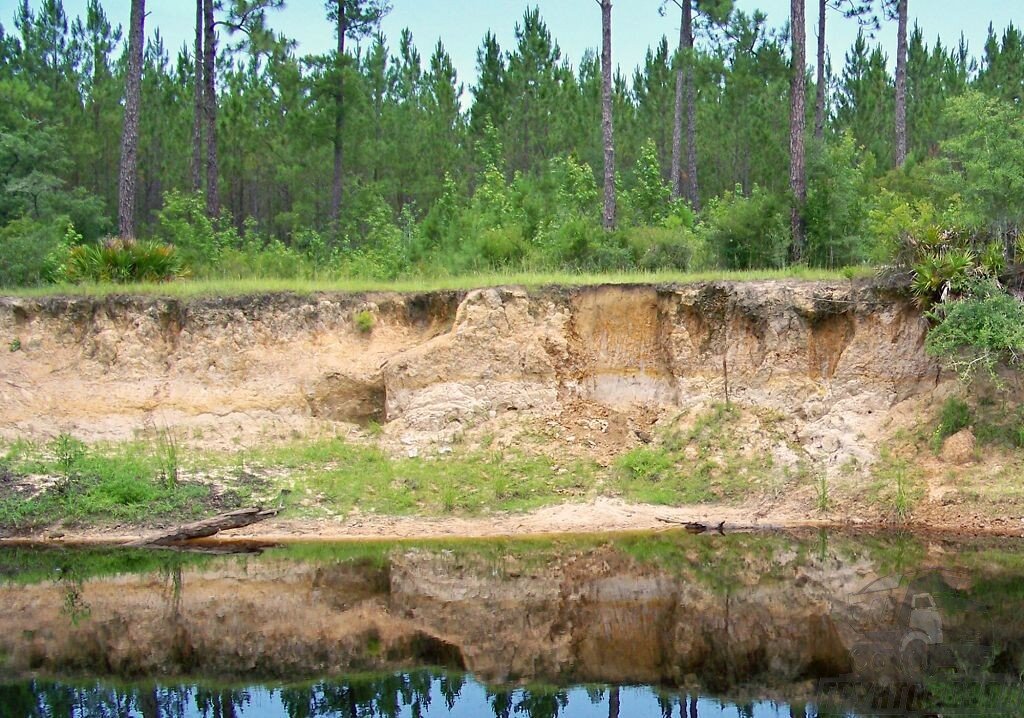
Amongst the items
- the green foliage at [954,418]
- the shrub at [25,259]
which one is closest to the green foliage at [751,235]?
the green foliage at [954,418]

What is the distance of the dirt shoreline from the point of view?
17484mm

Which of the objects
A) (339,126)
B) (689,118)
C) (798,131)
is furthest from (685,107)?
(798,131)

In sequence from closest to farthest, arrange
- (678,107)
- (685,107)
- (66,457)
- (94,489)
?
(94,489) < (66,457) < (678,107) < (685,107)

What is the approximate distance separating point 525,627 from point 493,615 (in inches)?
26.1

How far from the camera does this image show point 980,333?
18.1 m

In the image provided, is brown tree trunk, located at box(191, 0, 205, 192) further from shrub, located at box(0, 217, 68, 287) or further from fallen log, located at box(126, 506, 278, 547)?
fallen log, located at box(126, 506, 278, 547)

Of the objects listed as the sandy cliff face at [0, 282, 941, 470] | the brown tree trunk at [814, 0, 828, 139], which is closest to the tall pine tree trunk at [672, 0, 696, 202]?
the brown tree trunk at [814, 0, 828, 139]

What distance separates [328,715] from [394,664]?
61.6 inches

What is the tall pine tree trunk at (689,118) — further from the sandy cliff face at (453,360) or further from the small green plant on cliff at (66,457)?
the small green plant on cliff at (66,457)

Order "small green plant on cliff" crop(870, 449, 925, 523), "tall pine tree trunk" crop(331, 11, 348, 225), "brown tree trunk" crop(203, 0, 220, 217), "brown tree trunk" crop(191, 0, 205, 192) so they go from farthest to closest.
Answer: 1. "tall pine tree trunk" crop(331, 11, 348, 225)
2. "brown tree trunk" crop(191, 0, 205, 192)
3. "brown tree trunk" crop(203, 0, 220, 217)
4. "small green plant on cliff" crop(870, 449, 925, 523)

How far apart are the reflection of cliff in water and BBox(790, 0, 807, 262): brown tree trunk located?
35.4 ft

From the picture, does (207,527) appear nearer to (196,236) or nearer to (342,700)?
(342,700)

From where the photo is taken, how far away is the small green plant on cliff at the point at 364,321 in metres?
22.2

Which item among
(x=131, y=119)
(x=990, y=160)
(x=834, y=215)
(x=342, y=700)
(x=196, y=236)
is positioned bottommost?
(x=342, y=700)
